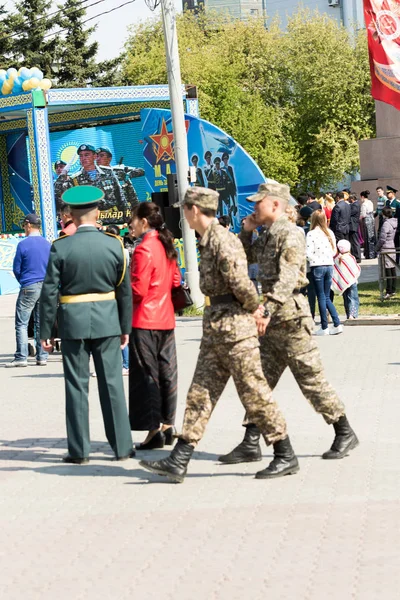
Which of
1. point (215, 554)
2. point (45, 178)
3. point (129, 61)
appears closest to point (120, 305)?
point (215, 554)

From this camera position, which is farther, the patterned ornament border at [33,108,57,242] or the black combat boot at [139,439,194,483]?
the patterned ornament border at [33,108,57,242]

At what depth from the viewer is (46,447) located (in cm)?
848

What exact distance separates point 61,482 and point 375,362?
18.9 feet

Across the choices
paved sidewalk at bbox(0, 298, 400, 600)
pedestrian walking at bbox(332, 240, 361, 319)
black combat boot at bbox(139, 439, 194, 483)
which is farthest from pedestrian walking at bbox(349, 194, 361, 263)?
black combat boot at bbox(139, 439, 194, 483)

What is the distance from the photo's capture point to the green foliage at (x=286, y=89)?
171ft

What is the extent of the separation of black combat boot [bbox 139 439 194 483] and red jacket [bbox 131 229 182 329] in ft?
4.45

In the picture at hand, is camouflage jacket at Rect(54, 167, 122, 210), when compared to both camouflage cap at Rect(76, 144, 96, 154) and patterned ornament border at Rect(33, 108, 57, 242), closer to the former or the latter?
camouflage cap at Rect(76, 144, 96, 154)

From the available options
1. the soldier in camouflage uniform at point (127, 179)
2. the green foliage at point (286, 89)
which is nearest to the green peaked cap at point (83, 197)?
the soldier in camouflage uniform at point (127, 179)

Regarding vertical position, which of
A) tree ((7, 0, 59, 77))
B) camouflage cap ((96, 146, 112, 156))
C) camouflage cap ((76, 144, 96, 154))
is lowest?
camouflage cap ((96, 146, 112, 156))

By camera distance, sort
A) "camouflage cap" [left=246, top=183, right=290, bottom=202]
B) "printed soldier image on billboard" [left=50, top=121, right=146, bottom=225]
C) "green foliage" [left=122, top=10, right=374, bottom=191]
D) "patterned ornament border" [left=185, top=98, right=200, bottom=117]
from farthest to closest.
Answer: "green foliage" [left=122, top=10, right=374, bottom=191] → "printed soldier image on billboard" [left=50, top=121, right=146, bottom=225] → "patterned ornament border" [left=185, top=98, right=200, bottom=117] → "camouflage cap" [left=246, top=183, right=290, bottom=202]

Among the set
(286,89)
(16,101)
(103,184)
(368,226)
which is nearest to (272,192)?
(16,101)

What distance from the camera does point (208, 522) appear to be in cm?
598

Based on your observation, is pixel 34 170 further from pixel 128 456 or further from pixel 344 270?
pixel 128 456

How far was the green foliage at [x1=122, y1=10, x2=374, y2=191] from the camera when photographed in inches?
2053
